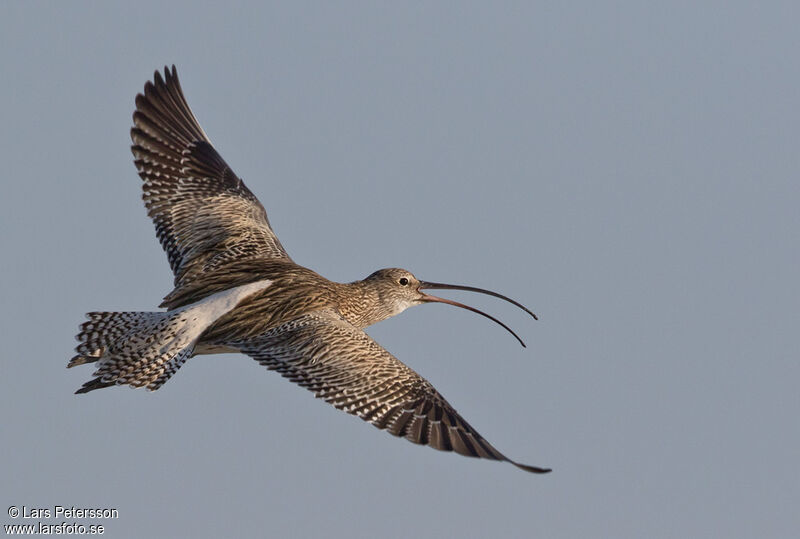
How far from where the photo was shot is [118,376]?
16.9 meters

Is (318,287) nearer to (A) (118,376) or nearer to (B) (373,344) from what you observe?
(B) (373,344)

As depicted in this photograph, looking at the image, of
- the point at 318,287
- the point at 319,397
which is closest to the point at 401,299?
the point at 318,287

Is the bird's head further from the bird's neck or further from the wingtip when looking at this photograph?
the wingtip

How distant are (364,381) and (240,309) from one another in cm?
233

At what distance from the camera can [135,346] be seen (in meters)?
17.1

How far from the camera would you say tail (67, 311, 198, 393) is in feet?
55.2

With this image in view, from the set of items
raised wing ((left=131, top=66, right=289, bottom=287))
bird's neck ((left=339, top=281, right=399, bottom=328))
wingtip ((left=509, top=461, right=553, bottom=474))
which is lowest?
wingtip ((left=509, top=461, right=553, bottom=474))

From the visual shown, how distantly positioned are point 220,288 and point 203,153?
14.6 ft

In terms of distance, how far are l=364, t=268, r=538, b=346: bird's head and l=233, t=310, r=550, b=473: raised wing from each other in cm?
291

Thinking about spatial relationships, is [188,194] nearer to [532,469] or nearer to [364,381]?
[364,381]

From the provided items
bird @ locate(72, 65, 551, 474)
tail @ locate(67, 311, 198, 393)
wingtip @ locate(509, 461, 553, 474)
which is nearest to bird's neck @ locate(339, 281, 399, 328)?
bird @ locate(72, 65, 551, 474)

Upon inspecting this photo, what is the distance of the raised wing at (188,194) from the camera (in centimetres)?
2012

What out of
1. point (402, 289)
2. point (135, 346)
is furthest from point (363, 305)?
point (135, 346)

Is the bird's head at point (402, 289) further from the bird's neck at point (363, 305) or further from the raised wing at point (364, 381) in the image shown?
the raised wing at point (364, 381)
